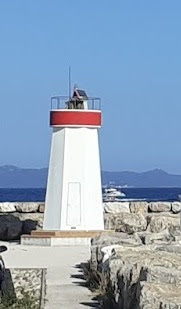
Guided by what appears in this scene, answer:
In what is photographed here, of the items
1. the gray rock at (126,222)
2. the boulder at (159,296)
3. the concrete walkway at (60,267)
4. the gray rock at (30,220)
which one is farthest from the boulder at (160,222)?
the boulder at (159,296)

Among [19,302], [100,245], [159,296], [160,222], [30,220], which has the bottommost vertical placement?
[19,302]

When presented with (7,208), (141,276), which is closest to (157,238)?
(141,276)

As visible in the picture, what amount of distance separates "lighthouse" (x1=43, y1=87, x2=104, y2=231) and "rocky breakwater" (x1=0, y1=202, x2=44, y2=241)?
1.55 meters

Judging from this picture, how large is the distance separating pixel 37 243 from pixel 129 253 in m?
9.20

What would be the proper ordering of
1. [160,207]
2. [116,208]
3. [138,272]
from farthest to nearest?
1. [160,207]
2. [116,208]
3. [138,272]

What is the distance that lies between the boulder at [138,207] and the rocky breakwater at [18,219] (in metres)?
2.26

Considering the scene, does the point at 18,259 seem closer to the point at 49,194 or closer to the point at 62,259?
the point at 62,259

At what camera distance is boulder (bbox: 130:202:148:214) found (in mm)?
24594

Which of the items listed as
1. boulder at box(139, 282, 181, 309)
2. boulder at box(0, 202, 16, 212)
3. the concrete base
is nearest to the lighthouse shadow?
boulder at box(139, 282, 181, 309)

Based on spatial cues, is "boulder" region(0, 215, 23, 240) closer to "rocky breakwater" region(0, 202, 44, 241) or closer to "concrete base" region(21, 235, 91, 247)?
"rocky breakwater" region(0, 202, 44, 241)

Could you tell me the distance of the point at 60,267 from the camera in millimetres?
15430

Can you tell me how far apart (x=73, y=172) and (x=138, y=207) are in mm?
4001

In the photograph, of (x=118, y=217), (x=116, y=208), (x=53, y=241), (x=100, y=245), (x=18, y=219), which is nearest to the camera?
(x=100, y=245)

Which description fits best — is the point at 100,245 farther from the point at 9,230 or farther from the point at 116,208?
the point at 116,208
